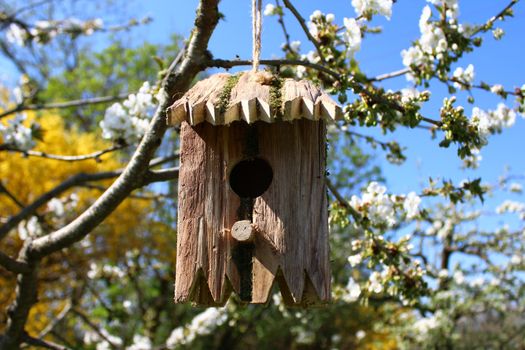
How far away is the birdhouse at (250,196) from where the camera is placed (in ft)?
5.32

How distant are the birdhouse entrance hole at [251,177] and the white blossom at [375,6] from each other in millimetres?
1191

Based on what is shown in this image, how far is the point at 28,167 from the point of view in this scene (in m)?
9.20

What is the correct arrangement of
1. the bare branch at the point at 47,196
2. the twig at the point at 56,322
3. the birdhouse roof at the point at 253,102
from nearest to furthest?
the birdhouse roof at the point at 253,102, the bare branch at the point at 47,196, the twig at the point at 56,322

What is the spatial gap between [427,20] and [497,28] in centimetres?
36

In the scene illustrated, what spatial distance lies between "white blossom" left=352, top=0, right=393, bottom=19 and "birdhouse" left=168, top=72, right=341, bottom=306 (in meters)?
1.07

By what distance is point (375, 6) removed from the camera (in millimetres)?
2639

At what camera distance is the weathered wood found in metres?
1.63

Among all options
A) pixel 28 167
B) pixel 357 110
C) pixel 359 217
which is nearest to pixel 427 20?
pixel 357 110

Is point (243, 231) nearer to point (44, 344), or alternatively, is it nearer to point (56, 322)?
point (44, 344)

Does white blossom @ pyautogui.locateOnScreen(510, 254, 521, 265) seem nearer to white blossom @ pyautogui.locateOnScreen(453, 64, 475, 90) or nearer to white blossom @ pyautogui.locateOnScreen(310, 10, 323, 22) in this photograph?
white blossom @ pyautogui.locateOnScreen(453, 64, 475, 90)

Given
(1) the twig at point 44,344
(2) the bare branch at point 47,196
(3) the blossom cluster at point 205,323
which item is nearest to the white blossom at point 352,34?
(2) the bare branch at point 47,196

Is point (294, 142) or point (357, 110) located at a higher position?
point (357, 110)

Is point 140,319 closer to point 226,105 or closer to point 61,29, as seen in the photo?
point 61,29

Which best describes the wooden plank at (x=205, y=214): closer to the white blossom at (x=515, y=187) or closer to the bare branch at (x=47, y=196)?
the bare branch at (x=47, y=196)
